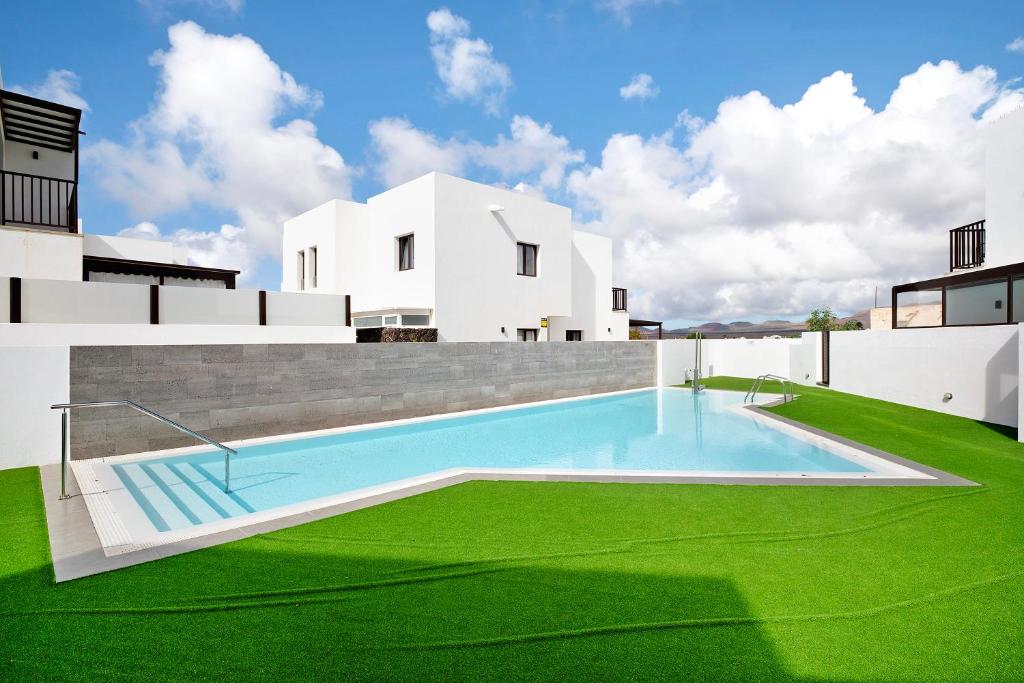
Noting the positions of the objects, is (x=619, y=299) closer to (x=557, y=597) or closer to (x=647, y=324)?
(x=647, y=324)

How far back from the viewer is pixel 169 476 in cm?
738

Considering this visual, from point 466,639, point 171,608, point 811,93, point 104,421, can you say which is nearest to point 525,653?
point 466,639

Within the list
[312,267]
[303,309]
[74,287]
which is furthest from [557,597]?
[312,267]

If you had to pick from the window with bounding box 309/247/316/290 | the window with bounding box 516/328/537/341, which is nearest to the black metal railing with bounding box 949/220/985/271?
the window with bounding box 516/328/537/341

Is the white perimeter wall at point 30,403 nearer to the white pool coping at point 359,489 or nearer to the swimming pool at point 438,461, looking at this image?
the white pool coping at point 359,489

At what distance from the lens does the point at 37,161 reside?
581 inches

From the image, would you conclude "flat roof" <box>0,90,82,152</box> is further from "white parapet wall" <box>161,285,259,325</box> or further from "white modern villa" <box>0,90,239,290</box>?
"white parapet wall" <box>161,285,259,325</box>

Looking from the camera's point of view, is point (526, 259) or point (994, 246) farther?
point (526, 259)

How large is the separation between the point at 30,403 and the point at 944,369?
1946 cm

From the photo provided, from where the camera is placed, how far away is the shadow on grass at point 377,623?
108 inches

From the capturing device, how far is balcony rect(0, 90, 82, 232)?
12250mm

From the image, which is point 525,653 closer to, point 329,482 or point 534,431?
point 329,482

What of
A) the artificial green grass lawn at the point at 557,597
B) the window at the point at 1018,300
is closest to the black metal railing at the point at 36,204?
the artificial green grass lawn at the point at 557,597

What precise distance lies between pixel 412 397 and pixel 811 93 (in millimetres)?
17951
